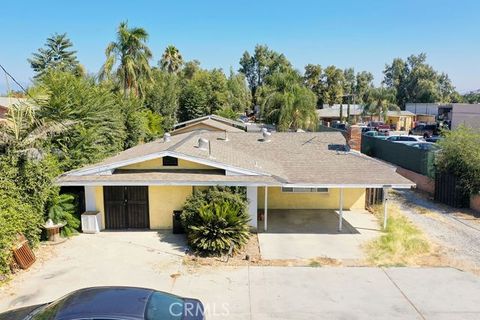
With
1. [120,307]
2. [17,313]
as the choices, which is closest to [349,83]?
[17,313]

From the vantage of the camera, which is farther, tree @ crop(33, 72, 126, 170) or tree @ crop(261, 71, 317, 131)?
tree @ crop(261, 71, 317, 131)

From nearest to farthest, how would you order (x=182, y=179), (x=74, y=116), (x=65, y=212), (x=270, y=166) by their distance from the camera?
(x=182, y=179)
(x=65, y=212)
(x=270, y=166)
(x=74, y=116)

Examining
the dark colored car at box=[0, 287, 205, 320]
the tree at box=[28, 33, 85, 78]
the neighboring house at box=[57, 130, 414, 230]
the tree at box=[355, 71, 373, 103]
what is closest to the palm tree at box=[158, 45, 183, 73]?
the tree at box=[28, 33, 85, 78]

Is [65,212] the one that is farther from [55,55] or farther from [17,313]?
[55,55]

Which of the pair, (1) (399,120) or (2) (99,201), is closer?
(2) (99,201)

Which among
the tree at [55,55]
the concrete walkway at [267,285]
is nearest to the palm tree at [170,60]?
the tree at [55,55]

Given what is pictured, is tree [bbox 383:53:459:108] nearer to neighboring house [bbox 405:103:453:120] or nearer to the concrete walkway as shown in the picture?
neighboring house [bbox 405:103:453:120]

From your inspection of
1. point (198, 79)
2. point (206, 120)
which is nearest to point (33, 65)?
point (198, 79)
